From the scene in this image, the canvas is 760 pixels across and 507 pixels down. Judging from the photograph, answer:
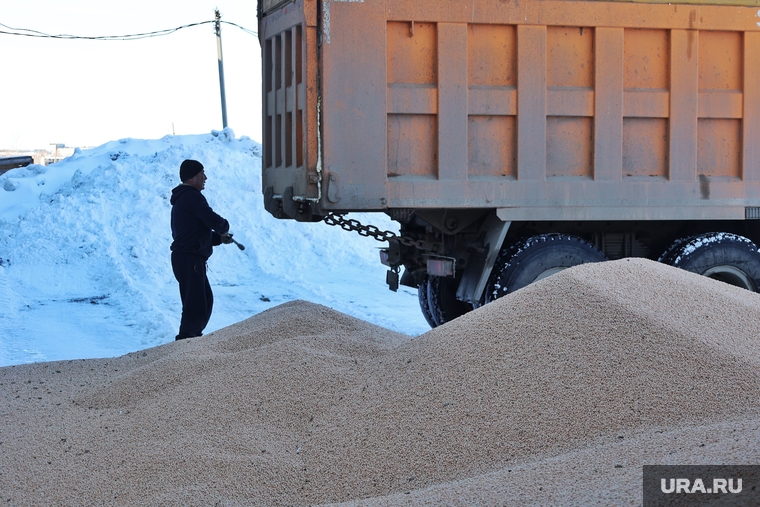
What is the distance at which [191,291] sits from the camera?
7.37m

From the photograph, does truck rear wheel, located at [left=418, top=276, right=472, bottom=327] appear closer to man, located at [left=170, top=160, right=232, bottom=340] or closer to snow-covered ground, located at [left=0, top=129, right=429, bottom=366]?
snow-covered ground, located at [left=0, top=129, right=429, bottom=366]

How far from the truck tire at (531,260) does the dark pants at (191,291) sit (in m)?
2.38

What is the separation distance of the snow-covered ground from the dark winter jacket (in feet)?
4.11

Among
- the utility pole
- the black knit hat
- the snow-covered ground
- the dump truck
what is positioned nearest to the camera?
the dump truck

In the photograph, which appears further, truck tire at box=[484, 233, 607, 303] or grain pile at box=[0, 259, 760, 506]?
truck tire at box=[484, 233, 607, 303]

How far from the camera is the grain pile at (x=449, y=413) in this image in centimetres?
374

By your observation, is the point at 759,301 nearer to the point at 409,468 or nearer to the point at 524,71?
the point at 524,71

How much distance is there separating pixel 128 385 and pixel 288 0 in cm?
297

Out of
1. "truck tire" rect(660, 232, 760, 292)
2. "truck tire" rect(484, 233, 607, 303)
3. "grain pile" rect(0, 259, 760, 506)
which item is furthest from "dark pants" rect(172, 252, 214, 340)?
"truck tire" rect(660, 232, 760, 292)

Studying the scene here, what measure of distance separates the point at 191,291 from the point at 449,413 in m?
3.61

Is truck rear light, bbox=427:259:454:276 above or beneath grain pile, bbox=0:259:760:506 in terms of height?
above

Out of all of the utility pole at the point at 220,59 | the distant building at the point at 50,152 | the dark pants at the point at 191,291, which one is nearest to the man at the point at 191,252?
the dark pants at the point at 191,291

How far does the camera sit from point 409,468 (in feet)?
13.1

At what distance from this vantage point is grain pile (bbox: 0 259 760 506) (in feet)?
12.3
